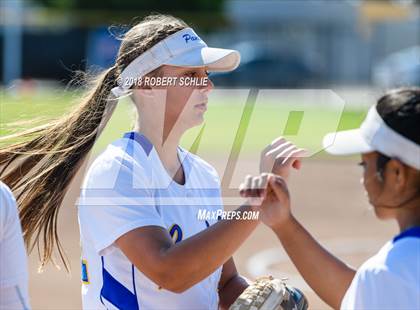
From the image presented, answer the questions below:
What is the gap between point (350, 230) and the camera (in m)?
11.4

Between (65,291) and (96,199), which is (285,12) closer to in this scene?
(65,291)

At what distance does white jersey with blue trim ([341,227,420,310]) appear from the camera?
112 inches

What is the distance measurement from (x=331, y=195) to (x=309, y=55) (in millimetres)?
37561

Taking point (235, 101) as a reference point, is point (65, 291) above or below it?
above

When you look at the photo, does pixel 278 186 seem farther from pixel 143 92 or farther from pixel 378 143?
pixel 143 92

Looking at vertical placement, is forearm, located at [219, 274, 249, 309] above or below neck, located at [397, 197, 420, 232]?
below

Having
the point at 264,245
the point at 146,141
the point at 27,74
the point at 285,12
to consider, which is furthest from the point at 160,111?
the point at 285,12

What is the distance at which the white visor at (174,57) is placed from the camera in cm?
368

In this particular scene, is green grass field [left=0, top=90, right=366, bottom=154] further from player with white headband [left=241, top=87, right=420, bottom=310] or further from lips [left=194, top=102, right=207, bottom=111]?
player with white headband [left=241, top=87, right=420, bottom=310]

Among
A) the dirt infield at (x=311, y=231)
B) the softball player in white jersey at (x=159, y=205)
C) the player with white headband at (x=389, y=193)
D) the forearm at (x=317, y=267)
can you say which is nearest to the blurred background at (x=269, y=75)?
the dirt infield at (x=311, y=231)

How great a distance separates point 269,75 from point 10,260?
40.4 meters

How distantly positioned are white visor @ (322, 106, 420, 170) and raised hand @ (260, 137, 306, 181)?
0.15m

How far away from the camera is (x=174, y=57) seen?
12.1 ft

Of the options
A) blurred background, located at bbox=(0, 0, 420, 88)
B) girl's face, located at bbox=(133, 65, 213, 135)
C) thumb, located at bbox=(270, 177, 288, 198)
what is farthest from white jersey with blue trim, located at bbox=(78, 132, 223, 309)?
blurred background, located at bbox=(0, 0, 420, 88)
